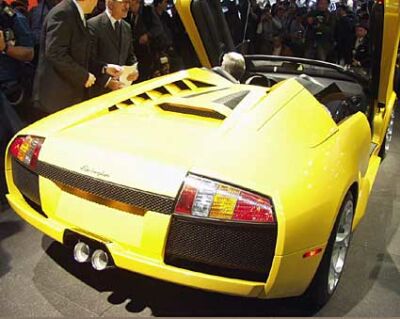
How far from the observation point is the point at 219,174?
1.93 meters

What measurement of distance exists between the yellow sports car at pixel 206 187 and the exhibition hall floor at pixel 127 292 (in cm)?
21

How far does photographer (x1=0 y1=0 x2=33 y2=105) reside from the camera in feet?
13.7

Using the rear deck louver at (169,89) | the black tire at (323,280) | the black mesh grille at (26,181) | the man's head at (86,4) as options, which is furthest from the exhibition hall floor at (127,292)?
the man's head at (86,4)

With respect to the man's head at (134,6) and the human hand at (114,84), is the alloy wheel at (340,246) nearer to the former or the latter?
the human hand at (114,84)

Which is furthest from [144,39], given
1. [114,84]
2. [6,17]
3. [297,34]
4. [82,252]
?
[82,252]

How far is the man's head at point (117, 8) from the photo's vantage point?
12.1 ft

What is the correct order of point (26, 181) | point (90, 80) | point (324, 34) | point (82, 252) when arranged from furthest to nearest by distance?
point (324, 34) → point (90, 80) → point (26, 181) → point (82, 252)

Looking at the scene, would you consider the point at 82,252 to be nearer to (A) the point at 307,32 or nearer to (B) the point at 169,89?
(B) the point at 169,89

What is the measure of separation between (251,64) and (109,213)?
2.74 meters

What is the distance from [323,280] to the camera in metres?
2.26

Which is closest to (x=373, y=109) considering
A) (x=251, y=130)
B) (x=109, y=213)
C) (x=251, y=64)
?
(x=251, y=64)

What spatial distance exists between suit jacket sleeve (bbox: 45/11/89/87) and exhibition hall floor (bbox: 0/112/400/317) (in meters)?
1.21

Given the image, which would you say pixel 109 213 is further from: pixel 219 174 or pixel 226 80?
pixel 226 80

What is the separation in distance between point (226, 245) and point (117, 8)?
8.16 feet
